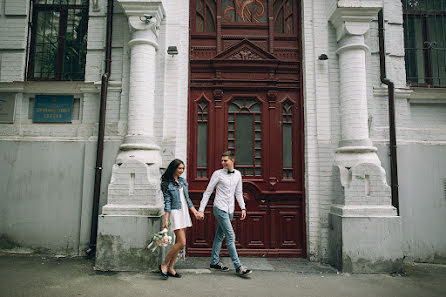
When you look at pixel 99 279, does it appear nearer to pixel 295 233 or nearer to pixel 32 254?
pixel 32 254

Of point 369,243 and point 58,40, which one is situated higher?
point 58,40

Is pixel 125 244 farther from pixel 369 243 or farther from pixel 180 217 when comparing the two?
pixel 369 243

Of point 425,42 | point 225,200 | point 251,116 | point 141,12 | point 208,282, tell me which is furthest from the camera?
point 425,42

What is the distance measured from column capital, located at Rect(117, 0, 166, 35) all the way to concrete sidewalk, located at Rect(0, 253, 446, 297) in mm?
4225

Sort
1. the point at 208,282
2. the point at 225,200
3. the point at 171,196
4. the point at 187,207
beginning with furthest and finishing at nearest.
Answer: the point at 225,200, the point at 187,207, the point at 171,196, the point at 208,282

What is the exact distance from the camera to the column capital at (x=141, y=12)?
5.41 m

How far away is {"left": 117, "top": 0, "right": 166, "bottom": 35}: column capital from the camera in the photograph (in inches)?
213

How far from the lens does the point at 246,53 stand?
20.0ft

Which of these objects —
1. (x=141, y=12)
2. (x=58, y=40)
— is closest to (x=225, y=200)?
(x=141, y=12)

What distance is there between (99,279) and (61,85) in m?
3.71

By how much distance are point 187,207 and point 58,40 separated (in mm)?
4530

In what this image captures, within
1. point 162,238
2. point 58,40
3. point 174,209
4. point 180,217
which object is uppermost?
point 58,40

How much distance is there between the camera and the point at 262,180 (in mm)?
5898

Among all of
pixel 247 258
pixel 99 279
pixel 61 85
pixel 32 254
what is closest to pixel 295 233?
pixel 247 258
